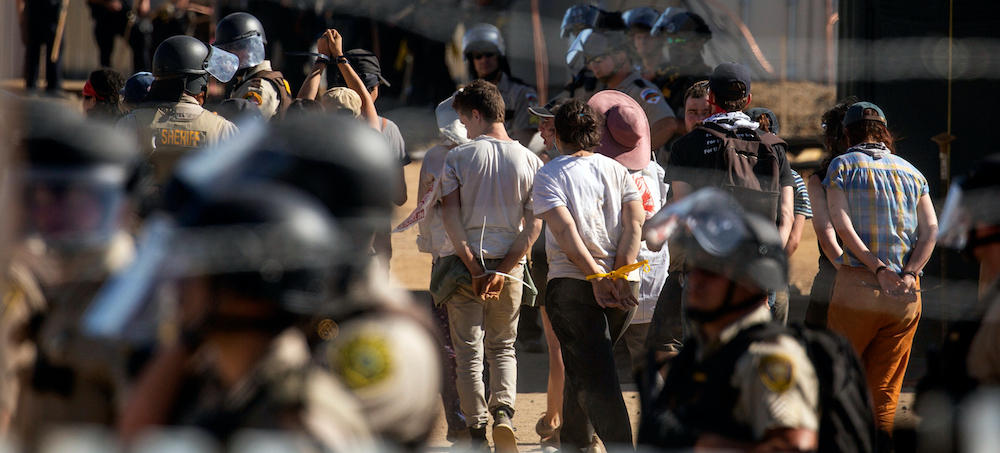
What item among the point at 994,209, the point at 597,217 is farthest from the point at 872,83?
the point at 994,209

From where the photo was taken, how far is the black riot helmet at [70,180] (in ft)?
6.04

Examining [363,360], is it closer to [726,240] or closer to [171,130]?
[726,240]

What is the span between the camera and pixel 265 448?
4.67 feet

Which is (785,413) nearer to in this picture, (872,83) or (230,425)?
(230,425)

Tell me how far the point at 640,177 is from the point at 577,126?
1.34ft

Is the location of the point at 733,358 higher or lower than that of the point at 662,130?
lower

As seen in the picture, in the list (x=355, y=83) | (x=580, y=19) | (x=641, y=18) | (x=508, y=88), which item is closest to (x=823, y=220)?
(x=355, y=83)

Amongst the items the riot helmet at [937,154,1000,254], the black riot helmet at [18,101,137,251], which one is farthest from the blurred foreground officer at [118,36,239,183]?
the riot helmet at [937,154,1000,254]

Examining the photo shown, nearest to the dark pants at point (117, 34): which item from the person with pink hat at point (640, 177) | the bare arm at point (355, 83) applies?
the bare arm at point (355, 83)

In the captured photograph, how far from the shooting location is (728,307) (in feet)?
7.13

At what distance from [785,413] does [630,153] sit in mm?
2098

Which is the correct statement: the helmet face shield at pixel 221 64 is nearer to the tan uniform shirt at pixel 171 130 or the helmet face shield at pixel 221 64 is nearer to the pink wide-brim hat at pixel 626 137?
the tan uniform shirt at pixel 171 130

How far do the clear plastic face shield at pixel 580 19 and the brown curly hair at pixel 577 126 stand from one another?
326cm

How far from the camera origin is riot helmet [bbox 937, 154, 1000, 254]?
89.4 inches
